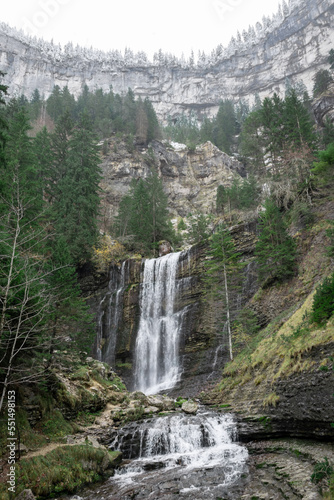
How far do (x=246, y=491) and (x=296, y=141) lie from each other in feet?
88.0

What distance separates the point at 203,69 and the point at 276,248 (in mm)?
110269

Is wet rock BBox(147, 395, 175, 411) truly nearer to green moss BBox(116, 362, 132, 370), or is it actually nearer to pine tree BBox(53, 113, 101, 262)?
green moss BBox(116, 362, 132, 370)

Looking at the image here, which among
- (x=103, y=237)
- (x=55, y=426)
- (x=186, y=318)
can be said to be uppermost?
(x=103, y=237)

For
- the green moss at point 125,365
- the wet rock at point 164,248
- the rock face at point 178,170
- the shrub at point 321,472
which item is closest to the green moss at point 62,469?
the shrub at point 321,472

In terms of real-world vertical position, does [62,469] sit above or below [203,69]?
below

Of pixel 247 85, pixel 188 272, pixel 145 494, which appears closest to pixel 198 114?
pixel 247 85

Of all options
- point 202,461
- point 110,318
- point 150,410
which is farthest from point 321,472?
point 110,318

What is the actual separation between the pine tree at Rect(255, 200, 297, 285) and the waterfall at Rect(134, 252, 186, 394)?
986 centimetres

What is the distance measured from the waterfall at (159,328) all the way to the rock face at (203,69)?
8589cm

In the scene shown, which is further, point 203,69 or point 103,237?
point 203,69

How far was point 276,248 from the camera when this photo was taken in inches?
763

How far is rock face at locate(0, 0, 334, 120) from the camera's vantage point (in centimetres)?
8762

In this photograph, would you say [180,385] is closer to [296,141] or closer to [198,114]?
[296,141]

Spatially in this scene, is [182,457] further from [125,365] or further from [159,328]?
[125,365]
